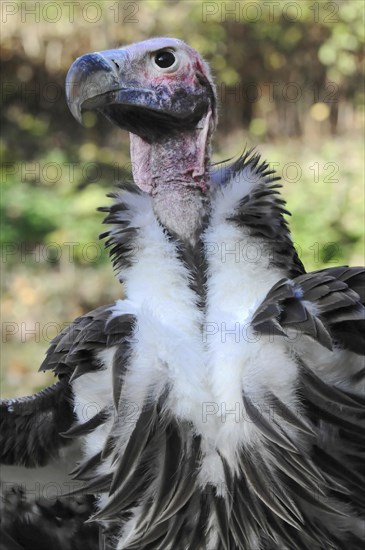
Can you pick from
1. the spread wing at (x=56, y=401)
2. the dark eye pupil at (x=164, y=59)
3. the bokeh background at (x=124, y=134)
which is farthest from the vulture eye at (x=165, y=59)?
the bokeh background at (x=124, y=134)

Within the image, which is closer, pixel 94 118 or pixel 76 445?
pixel 76 445

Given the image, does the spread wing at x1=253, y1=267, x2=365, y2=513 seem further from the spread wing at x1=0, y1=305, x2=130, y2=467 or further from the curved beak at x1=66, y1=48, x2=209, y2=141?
the curved beak at x1=66, y1=48, x2=209, y2=141

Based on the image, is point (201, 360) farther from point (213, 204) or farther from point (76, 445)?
point (76, 445)

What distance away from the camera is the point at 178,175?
256cm

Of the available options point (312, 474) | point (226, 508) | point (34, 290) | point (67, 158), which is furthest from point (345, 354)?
point (67, 158)

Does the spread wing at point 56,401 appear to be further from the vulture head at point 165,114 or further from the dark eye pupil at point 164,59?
the dark eye pupil at point 164,59

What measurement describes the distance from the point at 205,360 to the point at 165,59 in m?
0.89

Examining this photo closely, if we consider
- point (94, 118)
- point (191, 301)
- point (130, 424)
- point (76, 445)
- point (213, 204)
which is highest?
point (94, 118)

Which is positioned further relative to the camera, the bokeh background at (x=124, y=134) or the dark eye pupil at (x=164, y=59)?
the bokeh background at (x=124, y=134)

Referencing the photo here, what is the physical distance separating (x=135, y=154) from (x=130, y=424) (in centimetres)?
79

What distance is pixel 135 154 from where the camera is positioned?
8.61ft

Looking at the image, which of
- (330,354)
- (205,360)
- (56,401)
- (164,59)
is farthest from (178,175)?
(56,401)

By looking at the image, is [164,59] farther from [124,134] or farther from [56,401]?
[124,134]

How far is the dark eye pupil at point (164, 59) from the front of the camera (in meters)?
2.59
